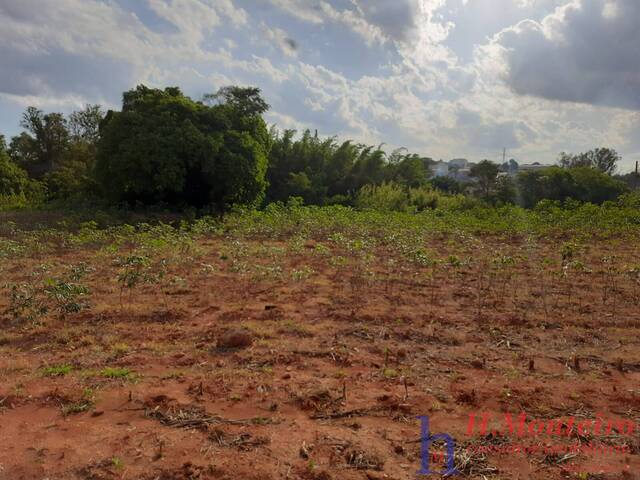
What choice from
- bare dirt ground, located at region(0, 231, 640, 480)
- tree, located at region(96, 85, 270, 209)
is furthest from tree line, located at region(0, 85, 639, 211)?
bare dirt ground, located at region(0, 231, 640, 480)

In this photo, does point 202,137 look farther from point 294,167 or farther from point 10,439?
point 10,439

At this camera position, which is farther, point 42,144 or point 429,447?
point 42,144

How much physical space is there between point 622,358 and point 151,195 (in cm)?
1478

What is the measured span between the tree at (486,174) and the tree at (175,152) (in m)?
14.7

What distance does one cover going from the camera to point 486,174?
88.4ft

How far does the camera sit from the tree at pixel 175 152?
14.2 m

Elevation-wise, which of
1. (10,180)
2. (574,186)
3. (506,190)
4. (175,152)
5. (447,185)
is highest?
(574,186)

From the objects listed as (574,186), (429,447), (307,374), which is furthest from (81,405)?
(574,186)

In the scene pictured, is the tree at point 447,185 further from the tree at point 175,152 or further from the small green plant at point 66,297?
the small green plant at point 66,297

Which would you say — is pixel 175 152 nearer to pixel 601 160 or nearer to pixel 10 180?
pixel 10 180

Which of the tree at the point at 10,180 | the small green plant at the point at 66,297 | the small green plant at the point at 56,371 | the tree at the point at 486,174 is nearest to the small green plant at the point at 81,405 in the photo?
the small green plant at the point at 56,371

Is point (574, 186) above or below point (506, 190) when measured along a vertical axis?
above

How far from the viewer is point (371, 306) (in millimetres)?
5953

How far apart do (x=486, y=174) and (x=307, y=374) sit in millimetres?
25144
